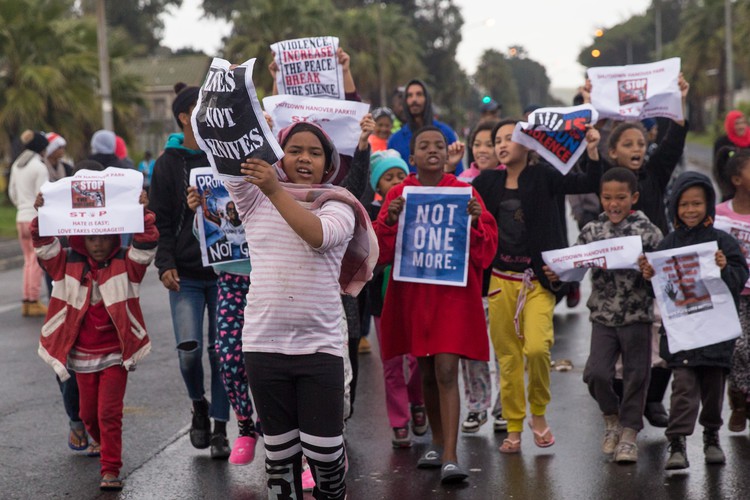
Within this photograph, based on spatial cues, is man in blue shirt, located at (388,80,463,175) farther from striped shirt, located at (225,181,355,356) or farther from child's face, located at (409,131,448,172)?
striped shirt, located at (225,181,355,356)

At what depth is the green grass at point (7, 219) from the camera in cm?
2384

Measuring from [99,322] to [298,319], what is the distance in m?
1.95

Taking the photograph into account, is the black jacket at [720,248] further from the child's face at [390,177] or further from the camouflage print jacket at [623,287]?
the child's face at [390,177]

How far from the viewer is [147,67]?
247ft

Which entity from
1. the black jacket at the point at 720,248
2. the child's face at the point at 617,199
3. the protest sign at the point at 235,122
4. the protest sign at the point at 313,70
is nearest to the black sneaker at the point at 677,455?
the black jacket at the point at 720,248

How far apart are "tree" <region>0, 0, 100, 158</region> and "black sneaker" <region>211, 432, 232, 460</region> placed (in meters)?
21.6

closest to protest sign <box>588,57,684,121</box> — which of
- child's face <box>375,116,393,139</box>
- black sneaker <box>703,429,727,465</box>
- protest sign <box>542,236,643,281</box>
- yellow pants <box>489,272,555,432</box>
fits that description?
protest sign <box>542,236,643,281</box>

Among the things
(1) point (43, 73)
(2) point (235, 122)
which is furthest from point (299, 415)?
(1) point (43, 73)

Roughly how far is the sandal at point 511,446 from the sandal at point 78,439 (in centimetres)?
242

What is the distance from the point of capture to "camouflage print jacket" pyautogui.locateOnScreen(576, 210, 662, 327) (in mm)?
6473

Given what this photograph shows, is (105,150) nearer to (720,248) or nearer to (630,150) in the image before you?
(630,150)

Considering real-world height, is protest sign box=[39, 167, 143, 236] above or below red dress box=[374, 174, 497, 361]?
above

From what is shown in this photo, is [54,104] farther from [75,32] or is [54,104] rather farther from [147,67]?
[147,67]

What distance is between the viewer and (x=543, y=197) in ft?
22.1
